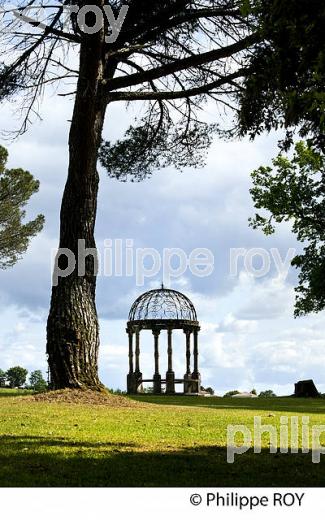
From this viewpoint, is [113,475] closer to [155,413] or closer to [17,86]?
[155,413]

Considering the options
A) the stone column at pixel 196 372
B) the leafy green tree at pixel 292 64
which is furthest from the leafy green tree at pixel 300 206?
the leafy green tree at pixel 292 64

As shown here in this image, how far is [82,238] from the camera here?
48.8 ft

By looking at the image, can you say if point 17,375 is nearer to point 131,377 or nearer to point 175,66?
point 131,377

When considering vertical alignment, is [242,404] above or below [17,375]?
below

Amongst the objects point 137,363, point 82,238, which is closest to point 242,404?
point 82,238

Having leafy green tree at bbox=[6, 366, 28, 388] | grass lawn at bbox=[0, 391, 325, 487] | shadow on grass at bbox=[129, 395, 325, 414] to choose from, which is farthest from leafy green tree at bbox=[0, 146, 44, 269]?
grass lawn at bbox=[0, 391, 325, 487]

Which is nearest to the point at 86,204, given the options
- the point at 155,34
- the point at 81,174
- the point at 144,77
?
the point at 81,174

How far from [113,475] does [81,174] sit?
9.52 m

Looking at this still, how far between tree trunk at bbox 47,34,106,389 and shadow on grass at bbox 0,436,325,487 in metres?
6.09

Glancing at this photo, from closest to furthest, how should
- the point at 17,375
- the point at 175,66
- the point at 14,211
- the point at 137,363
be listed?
1. the point at 175,66
2. the point at 137,363
3. the point at 14,211
4. the point at 17,375

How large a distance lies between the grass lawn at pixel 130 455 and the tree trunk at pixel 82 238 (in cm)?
252

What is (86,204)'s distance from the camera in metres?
15.0

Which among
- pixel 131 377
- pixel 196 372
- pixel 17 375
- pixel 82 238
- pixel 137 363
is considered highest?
pixel 82 238

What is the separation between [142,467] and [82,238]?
861cm
